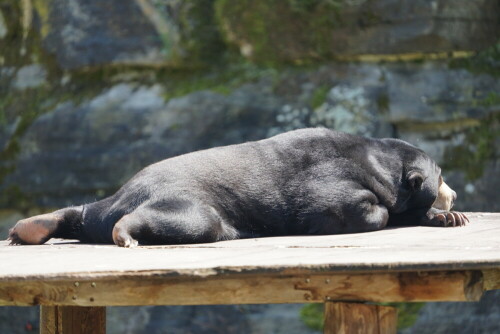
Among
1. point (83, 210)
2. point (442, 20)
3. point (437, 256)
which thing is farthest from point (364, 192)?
point (442, 20)

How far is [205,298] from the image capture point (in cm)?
288

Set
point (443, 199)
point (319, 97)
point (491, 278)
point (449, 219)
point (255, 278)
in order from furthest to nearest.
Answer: point (319, 97)
point (443, 199)
point (449, 219)
point (491, 278)
point (255, 278)

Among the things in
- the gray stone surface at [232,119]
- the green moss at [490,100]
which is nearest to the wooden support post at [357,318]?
the gray stone surface at [232,119]

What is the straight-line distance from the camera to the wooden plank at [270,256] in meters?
2.73

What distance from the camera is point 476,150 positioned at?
607cm

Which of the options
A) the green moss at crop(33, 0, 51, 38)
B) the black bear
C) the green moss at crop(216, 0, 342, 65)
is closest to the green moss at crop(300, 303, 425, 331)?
the black bear

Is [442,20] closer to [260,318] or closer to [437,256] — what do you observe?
[260,318]

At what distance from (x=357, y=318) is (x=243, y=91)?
11.1ft

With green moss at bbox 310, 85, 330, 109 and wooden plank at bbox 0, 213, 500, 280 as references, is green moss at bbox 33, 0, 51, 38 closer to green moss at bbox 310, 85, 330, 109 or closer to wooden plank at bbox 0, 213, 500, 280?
green moss at bbox 310, 85, 330, 109

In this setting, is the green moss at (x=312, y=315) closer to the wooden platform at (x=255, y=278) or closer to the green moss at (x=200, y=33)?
the green moss at (x=200, y=33)

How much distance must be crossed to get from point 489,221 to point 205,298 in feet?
7.57

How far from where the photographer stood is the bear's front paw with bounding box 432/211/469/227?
4516mm

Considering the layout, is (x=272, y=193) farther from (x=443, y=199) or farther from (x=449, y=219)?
(x=443, y=199)

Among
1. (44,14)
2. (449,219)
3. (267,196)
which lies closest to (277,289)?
(267,196)
